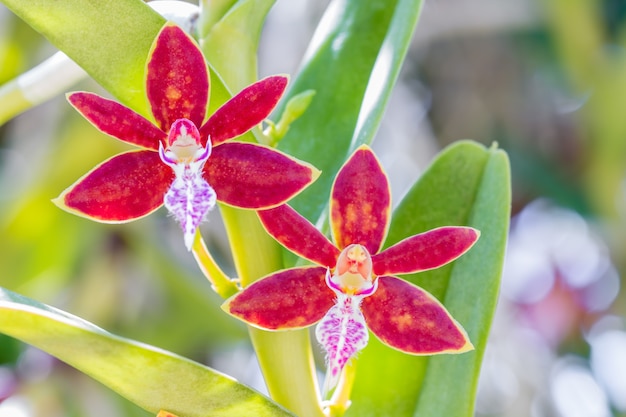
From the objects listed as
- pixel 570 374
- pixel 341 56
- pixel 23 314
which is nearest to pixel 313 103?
pixel 341 56

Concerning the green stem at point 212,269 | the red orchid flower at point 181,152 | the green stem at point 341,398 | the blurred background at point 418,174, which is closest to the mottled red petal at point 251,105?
the red orchid flower at point 181,152

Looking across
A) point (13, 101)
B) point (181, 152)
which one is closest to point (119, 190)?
point (181, 152)

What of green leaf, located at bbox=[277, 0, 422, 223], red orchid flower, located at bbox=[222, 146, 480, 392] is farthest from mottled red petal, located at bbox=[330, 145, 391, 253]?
green leaf, located at bbox=[277, 0, 422, 223]

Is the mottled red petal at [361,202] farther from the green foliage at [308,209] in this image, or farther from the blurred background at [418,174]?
the blurred background at [418,174]

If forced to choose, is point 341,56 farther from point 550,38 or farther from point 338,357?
point 550,38

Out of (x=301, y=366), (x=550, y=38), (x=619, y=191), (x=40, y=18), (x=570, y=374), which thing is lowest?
(x=570, y=374)

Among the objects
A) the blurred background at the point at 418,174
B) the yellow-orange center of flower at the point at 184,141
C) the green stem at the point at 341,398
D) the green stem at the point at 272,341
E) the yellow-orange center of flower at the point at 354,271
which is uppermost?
the yellow-orange center of flower at the point at 184,141

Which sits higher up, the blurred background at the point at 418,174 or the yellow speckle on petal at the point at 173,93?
the yellow speckle on petal at the point at 173,93
